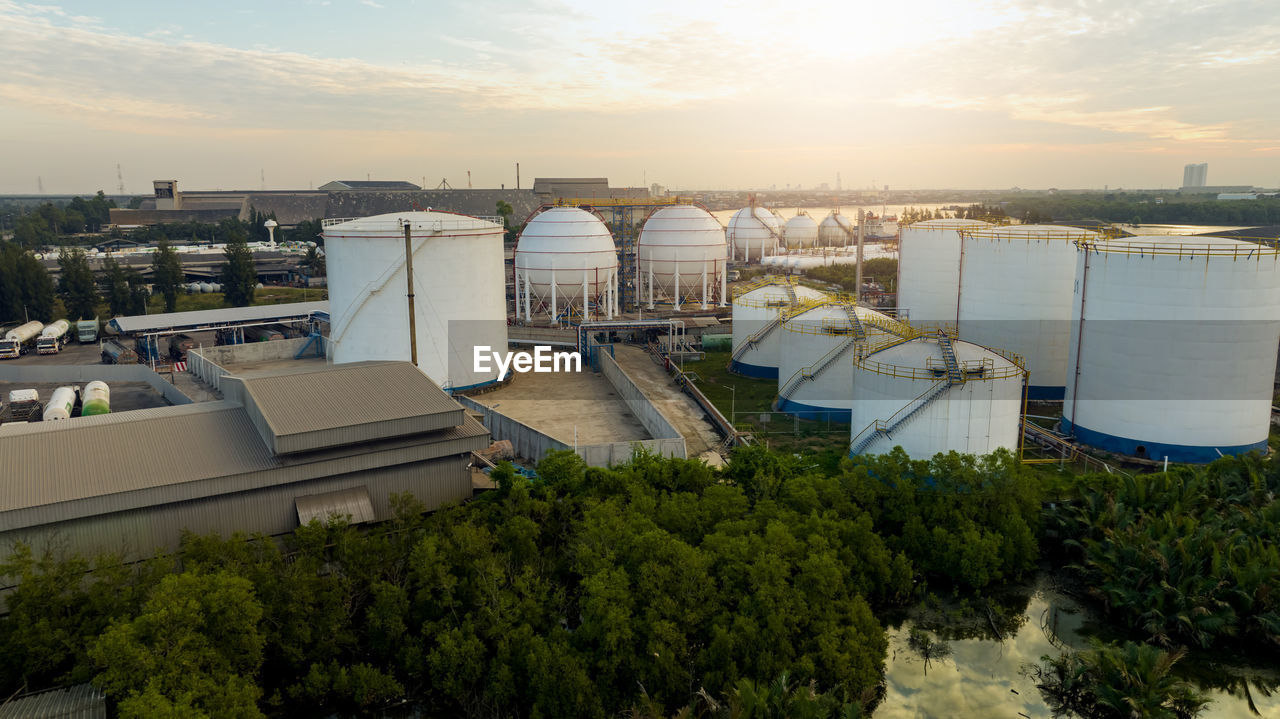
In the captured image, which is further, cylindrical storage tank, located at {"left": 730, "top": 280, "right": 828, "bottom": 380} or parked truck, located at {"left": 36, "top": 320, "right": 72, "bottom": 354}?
parked truck, located at {"left": 36, "top": 320, "right": 72, "bottom": 354}

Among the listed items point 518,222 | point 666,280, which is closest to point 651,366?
point 666,280

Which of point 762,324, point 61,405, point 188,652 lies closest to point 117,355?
point 61,405

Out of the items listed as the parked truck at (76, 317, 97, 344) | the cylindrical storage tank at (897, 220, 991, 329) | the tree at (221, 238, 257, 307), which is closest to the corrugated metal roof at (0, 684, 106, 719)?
the cylindrical storage tank at (897, 220, 991, 329)

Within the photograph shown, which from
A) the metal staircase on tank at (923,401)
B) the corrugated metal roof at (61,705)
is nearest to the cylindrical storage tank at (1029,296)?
the metal staircase on tank at (923,401)

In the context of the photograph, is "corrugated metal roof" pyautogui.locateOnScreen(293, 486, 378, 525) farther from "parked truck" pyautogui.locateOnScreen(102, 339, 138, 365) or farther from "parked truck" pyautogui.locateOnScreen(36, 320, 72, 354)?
"parked truck" pyautogui.locateOnScreen(36, 320, 72, 354)

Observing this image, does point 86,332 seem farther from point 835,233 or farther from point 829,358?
point 835,233

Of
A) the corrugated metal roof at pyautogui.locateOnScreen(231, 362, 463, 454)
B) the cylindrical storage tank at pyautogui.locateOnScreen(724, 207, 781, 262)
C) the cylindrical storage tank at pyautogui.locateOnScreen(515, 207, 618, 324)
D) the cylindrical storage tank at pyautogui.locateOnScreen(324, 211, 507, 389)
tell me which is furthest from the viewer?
the cylindrical storage tank at pyautogui.locateOnScreen(724, 207, 781, 262)

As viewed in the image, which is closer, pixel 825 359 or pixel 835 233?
pixel 825 359
